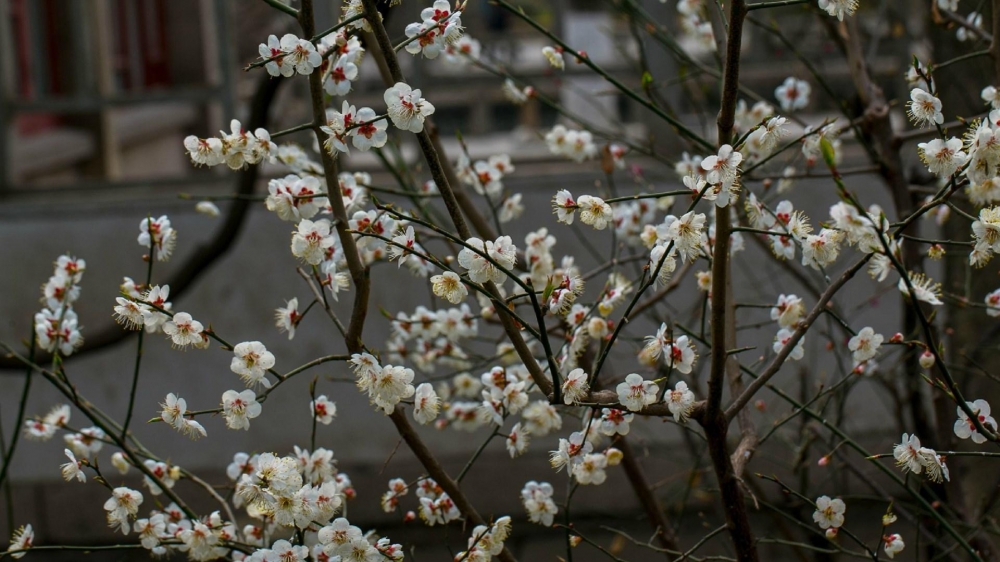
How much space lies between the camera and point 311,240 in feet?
4.96

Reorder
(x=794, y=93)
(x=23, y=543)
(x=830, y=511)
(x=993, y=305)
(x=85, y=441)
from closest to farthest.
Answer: (x=830, y=511)
(x=23, y=543)
(x=993, y=305)
(x=85, y=441)
(x=794, y=93)

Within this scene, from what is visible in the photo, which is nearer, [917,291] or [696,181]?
[696,181]

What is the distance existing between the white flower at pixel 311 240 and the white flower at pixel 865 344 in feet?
2.76

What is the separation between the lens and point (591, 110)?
7.95m

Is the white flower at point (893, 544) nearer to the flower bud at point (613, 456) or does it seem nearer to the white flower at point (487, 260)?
the flower bud at point (613, 456)

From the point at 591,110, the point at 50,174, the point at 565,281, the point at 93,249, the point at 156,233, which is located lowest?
the point at 565,281

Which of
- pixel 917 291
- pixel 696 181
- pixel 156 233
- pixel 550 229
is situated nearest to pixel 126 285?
pixel 156 233

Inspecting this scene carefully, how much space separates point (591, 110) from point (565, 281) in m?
6.61

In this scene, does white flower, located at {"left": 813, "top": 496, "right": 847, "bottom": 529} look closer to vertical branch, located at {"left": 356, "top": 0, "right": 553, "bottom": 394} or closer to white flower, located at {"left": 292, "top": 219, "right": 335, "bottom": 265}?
vertical branch, located at {"left": 356, "top": 0, "right": 553, "bottom": 394}

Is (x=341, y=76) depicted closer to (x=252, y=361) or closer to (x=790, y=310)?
(x=252, y=361)

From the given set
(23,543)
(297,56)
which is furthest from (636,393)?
(23,543)

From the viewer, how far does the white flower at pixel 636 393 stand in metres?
1.45

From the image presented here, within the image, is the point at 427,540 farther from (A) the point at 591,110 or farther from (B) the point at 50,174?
(A) the point at 591,110

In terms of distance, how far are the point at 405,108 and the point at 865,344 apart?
83cm
